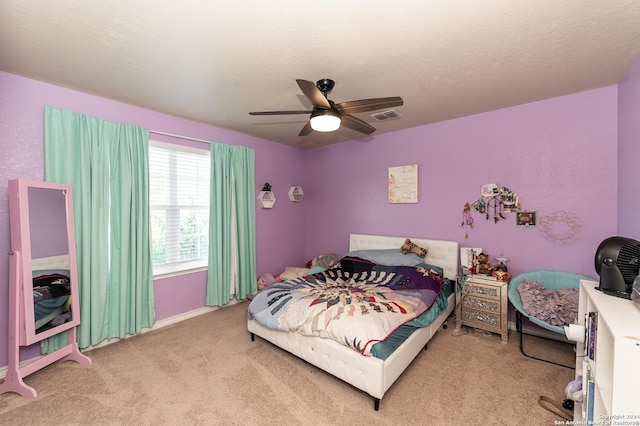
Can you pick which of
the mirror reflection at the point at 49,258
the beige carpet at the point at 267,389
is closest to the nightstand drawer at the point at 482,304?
the beige carpet at the point at 267,389

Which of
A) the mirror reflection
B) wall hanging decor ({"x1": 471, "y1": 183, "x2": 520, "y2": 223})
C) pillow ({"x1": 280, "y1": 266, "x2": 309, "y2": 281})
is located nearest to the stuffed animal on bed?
wall hanging decor ({"x1": 471, "y1": 183, "x2": 520, "y2": 223})

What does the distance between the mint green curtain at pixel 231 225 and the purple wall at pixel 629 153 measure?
399 centimetres

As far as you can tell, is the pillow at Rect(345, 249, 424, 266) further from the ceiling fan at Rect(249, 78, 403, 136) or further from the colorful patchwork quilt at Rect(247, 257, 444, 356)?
the ceiling fan at Rect(249, 78, 403, 136)

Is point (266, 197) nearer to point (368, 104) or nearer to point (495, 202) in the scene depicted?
point (368, 104)

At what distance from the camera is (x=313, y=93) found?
1842mm

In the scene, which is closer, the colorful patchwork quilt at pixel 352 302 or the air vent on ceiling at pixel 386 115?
the colorful patchwork quilt at pixel 352 302

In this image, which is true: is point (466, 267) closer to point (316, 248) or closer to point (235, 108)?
point (316, 248)

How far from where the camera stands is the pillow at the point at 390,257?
3459mm

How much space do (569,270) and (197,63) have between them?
13.1 feet

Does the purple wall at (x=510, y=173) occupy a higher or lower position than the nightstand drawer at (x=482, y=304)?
higher

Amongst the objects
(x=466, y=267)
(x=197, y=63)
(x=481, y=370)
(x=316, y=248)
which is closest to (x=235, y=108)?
(x=197, y=63)

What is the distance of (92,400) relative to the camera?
197 centimetres

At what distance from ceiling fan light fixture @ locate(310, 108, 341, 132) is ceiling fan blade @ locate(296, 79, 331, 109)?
4 centimetres

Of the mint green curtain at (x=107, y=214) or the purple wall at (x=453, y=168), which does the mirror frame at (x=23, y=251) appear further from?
A: the mint green curtain at (x=107, y=214)
